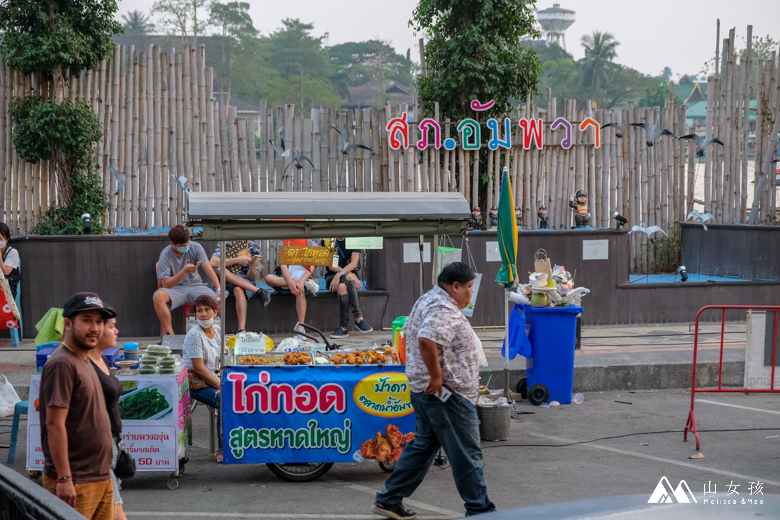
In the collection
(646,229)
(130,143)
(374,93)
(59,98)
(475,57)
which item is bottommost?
(646,229)

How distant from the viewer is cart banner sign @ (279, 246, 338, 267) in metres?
8.24

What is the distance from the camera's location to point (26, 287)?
11.4 meters

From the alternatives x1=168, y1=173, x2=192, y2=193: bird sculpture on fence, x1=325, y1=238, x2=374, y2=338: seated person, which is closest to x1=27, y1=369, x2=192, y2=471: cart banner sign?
x1=325, y1=238, x2=374, y2=338: seated person

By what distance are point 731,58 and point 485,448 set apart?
36.0ft

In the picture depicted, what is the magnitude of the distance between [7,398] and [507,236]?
5473mm

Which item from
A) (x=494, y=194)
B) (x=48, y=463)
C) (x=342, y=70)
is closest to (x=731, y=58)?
(x=494, y=194)

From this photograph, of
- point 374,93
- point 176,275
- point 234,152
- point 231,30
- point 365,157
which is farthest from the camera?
point 374,93

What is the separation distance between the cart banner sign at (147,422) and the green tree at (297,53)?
80.2 m

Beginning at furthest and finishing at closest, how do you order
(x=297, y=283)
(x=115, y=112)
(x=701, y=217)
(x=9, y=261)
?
(x=701, y=217), (x=115, y=112), (x=297, y=283), (x=9, y=261)

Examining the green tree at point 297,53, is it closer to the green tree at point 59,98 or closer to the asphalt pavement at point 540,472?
the green tree at point 59,98

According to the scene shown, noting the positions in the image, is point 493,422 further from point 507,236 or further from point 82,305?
point 82,305

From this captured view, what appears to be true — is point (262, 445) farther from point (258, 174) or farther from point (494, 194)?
point (494, 194)

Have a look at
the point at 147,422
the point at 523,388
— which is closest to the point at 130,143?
the point at 523,388

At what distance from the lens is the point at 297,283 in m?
11.8
